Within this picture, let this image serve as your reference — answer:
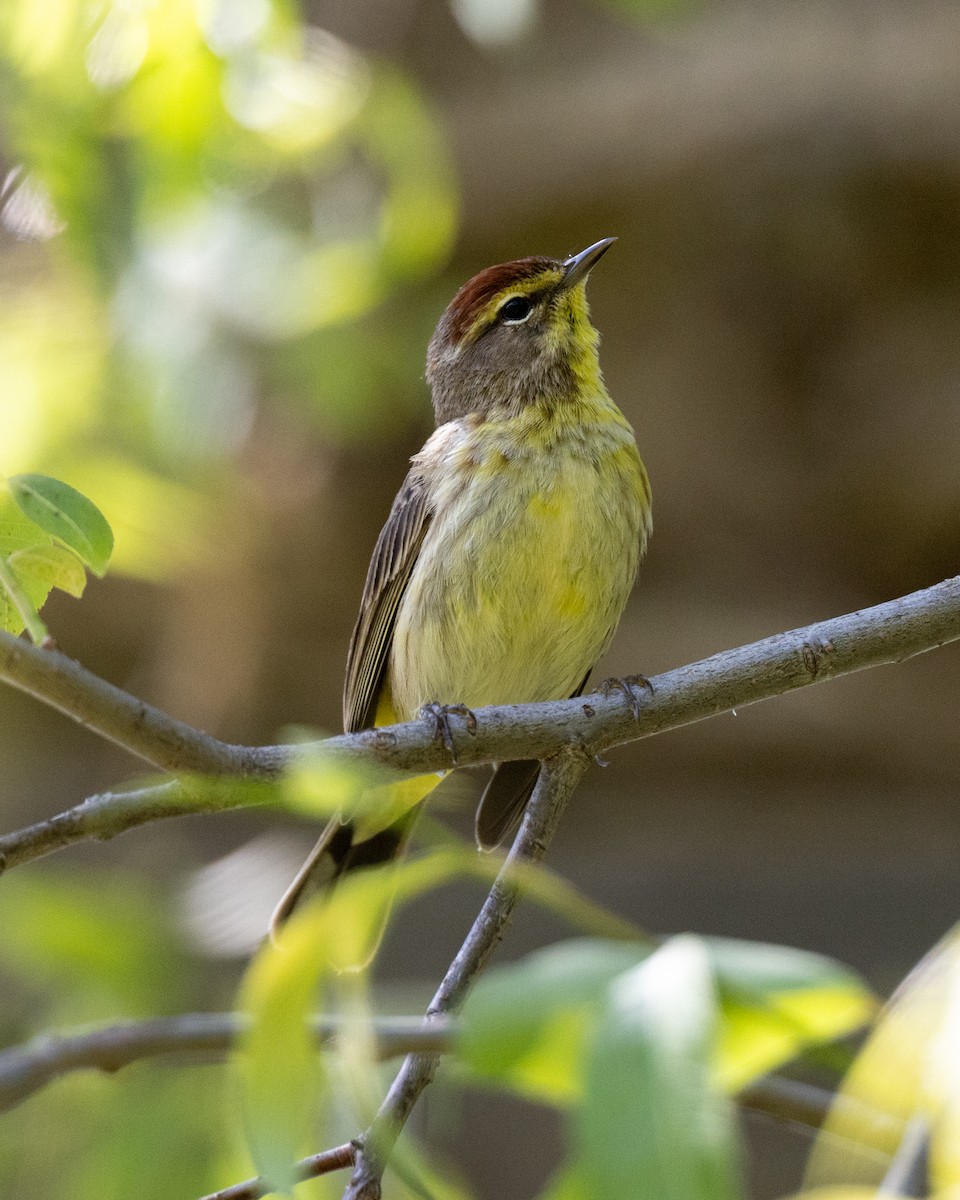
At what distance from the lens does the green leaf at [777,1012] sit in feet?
3.46

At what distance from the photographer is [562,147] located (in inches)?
225

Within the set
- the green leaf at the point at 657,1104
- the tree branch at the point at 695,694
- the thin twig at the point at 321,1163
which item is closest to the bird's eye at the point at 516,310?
the tree branch at the point at 695,694

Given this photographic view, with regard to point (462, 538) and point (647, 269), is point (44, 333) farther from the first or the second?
point (647, 269)

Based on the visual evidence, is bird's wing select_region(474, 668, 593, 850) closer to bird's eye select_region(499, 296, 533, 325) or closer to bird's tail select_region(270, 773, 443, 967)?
bird's tail select_region(270, 773, 443, 967)

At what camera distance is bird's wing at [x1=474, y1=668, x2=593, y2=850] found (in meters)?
3.88

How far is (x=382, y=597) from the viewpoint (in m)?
3.97

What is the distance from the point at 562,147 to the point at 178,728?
455cm

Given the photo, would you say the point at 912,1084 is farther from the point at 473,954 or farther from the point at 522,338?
the point at 522,338

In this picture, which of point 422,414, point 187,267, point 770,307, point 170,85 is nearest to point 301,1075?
point 170,85

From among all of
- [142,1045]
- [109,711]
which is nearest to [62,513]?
[109,711]

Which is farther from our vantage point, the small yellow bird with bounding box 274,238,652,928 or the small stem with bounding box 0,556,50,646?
the small yellow bird with bounding box 274,238,652,928

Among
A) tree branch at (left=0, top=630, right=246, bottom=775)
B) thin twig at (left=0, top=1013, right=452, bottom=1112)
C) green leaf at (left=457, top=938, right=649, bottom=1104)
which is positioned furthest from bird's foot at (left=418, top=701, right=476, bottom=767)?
green leaf at (left=457, top=938, right=649, bottom=1104)

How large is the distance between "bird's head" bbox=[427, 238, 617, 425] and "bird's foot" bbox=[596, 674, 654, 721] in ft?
3.45

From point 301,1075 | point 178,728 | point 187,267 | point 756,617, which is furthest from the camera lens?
point 756,617
